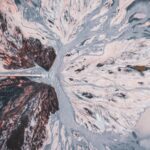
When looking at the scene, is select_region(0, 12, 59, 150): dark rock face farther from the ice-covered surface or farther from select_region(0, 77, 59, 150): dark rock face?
the ice-covered surface

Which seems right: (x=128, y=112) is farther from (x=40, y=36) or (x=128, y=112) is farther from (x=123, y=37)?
(x=40, y=36)

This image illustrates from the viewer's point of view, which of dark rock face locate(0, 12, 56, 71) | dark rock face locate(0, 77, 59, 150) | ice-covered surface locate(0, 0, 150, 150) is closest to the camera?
dark rock face locate(0, 77, 59, 150)

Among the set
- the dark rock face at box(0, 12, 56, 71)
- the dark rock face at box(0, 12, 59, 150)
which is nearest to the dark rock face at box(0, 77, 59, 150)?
the dark rock face at box(0, 12, 59, 150)

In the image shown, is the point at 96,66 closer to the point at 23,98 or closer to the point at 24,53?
the point at 24,53

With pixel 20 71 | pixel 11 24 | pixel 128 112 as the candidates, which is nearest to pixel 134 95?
pixel 128 112

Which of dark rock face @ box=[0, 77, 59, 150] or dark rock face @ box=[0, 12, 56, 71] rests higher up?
dark rock face @ box=[0, 12, 56, 71]

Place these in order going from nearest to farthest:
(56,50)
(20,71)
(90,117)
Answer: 1. (20,71)
2. (56,50)
3. (90,117)
